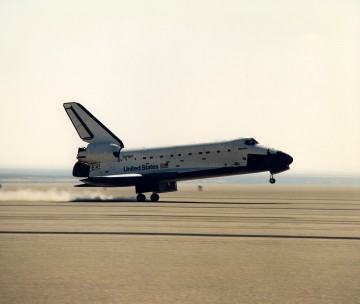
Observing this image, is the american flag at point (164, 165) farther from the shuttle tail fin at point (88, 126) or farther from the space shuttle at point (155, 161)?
the shuttle tail fin at point (88, 126)

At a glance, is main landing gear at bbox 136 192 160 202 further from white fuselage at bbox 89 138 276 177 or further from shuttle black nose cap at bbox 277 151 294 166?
shuttle black nose cap at bbox 277 151 294 166

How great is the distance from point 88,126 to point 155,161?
6.85 meters

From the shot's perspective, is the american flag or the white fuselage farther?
the american flag

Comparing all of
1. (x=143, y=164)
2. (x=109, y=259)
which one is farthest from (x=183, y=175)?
(x=109, y=259)

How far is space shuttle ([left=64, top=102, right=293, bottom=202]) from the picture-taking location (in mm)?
45125

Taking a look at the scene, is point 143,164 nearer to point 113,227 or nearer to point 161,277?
point 113,227

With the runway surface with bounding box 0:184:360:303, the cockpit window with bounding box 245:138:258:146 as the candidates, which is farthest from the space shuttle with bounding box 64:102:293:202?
the runway surface with bounding box 0:184:360:303

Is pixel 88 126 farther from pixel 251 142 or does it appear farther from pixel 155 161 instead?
pixel 251 142

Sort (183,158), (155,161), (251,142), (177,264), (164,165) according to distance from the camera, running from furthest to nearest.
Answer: (155,161) < (164,165) < (183,158) < (251,142) < (177,264)

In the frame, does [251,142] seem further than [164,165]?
No

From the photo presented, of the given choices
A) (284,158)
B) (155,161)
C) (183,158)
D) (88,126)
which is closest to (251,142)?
(284,158)

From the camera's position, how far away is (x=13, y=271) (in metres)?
12.1

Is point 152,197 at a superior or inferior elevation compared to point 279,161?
inferior

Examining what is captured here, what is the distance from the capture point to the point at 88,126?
51.6m
